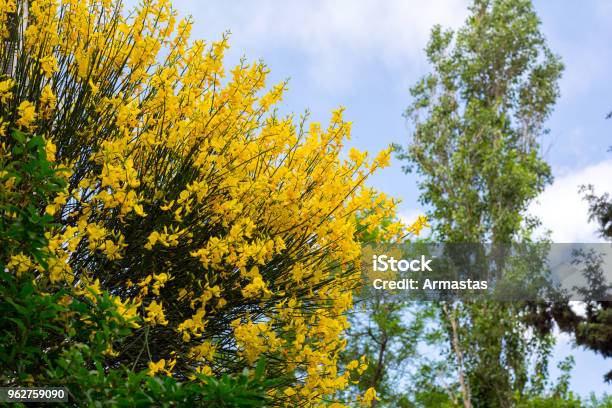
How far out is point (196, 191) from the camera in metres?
3.70

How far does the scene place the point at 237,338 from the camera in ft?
12.0

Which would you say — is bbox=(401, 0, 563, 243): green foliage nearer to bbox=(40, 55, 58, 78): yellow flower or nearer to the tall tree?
the tall tree

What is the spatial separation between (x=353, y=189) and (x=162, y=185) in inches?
41.6

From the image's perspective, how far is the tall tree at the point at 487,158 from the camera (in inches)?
609

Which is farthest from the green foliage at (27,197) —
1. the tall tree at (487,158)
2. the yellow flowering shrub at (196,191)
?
the tall tree at (487,158)

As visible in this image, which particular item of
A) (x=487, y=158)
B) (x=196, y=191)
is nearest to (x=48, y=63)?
(x=196, y=191)

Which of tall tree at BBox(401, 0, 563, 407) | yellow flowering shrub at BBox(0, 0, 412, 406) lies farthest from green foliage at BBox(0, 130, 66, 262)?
tall tree at BBox(401, 0, 563, 407)

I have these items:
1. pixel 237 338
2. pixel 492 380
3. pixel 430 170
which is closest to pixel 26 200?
pixel 237 338

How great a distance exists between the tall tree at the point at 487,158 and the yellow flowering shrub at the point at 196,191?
11761mm

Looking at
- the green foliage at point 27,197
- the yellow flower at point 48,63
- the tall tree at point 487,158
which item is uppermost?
the tall tree at point 487,158

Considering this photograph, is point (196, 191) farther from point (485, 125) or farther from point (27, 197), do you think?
point (485, 125)

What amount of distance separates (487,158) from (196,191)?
1389cm

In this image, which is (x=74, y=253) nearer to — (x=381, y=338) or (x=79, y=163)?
(x=79, y=163)

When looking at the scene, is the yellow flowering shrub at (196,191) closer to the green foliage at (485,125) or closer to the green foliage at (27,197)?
the green foliage at (27,197)
